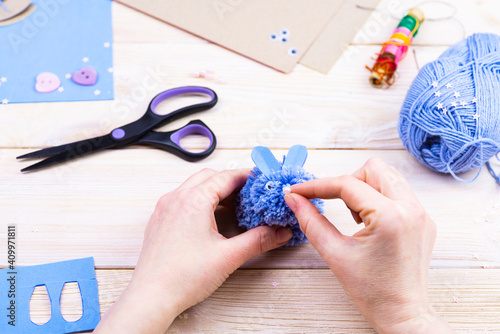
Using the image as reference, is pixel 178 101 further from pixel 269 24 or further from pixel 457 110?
pixel 457 110

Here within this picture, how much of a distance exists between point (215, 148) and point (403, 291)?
15.3 inches

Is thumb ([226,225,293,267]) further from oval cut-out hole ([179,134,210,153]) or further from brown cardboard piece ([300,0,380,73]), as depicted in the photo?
brown cardboard piece ([300,0,380,73])

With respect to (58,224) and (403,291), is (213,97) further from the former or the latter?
(403,291)

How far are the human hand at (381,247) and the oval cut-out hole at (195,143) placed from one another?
0.25 metres

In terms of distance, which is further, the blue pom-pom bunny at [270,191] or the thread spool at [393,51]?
the thread spool at [393,51]

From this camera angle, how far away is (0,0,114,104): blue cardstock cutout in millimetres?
802

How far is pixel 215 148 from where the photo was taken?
76cm

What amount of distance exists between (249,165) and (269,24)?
1.10 ft

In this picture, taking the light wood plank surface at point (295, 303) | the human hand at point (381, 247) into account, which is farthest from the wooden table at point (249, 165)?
the human hand at point (381, 247)

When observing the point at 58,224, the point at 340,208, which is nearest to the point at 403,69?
the point at 340,208

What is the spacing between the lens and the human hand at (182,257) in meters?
0.54

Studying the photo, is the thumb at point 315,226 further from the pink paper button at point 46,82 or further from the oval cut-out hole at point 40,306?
the pink paper button at point 46,82

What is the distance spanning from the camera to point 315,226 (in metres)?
0.55

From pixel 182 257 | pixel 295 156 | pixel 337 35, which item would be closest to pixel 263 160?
pixel 295 156
